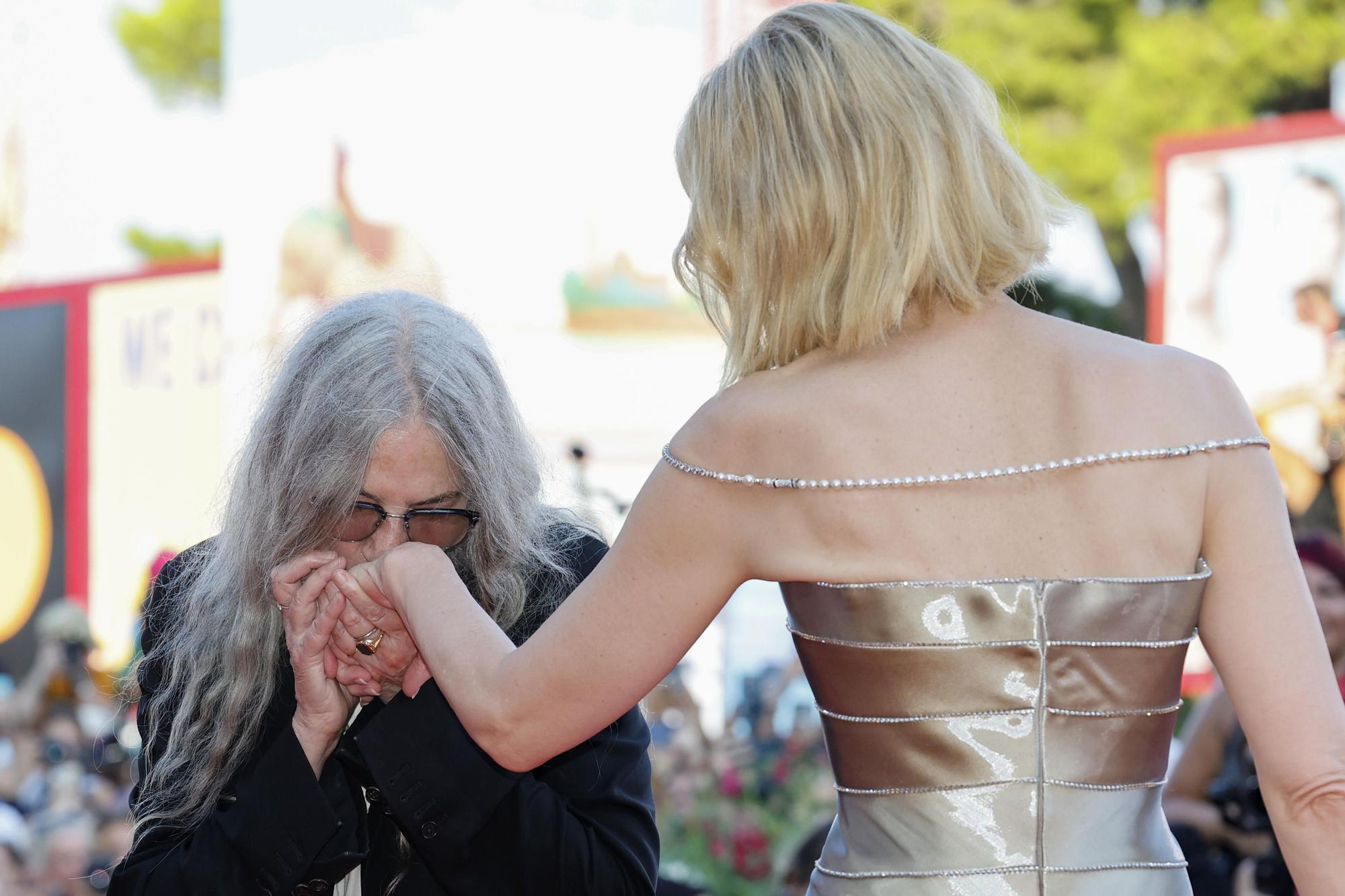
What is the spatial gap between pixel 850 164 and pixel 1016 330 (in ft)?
0.98

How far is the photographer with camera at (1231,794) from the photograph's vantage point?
12.8ft

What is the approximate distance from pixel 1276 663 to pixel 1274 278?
25.9ft

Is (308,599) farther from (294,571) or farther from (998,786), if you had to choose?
(998,786)

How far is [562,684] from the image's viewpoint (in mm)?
1857

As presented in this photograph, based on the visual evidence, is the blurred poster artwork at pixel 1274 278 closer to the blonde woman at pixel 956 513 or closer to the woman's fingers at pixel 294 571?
the blonde woman at pixel 956 513

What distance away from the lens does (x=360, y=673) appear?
2283 millimetres

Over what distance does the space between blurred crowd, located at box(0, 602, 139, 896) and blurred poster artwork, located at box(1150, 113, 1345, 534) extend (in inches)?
265

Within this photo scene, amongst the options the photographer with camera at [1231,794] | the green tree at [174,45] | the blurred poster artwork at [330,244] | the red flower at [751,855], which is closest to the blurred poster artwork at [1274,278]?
the photographer with camera at [1231,794]

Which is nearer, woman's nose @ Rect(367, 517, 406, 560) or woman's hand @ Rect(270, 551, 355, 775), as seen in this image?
woman's hand @ Rect(270, 551, 355, 775)

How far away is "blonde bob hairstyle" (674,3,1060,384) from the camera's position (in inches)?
67.9

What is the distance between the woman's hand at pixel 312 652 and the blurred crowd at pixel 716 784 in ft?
1.76

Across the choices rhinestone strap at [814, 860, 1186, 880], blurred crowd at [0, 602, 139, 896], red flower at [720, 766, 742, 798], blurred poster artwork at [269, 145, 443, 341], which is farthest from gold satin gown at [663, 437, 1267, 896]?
blurred poster artwork at [269, 145, 443, 341]

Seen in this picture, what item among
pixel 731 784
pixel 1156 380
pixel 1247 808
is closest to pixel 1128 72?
pixel 731 784

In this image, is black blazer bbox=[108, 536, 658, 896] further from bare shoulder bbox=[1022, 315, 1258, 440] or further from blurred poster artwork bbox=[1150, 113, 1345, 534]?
blurred poster artwork bbox=[1150, 113, 1345, 534]
